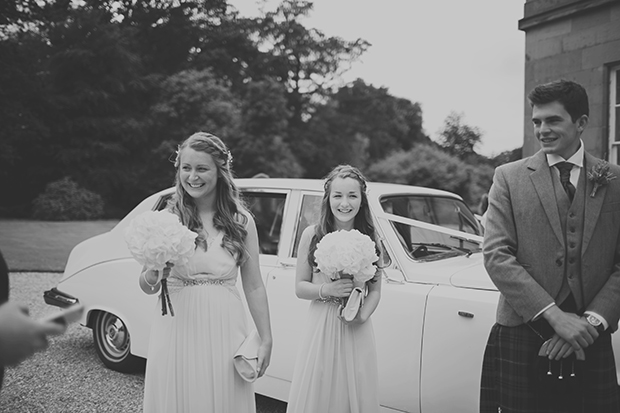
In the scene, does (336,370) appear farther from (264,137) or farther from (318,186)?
(264,137)

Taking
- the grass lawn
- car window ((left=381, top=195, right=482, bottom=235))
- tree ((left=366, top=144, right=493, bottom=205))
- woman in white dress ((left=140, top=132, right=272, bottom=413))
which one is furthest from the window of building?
tree ((left=366, top=144, right=493, bottom=205))

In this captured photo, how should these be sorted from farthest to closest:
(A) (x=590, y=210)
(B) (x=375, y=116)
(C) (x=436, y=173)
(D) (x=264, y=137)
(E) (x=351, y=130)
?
1. (B) (x=375, y=116)
2. (E) (x=351, y=130)
3. (C) (x=436, y=173)
4. (D) (x=264, y=137)
5. (A) (x=590, y=210)

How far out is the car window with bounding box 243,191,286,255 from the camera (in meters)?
4.80

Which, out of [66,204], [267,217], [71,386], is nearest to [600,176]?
[267,217]

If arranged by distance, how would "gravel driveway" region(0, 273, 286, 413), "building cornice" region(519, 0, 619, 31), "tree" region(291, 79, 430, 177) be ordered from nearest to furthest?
1. "gravel driveway" region(0, 273, 286, 413)
2. "building cornice" region(519, 0, 619, 31)
3. "tree" region(291, 79, 430, 177)

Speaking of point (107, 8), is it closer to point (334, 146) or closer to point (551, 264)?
point (334, 146)

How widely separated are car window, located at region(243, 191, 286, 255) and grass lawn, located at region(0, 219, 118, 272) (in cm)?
826

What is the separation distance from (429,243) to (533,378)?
1.73 meters

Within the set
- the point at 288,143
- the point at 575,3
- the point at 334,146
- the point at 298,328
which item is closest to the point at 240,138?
the point at 288,143

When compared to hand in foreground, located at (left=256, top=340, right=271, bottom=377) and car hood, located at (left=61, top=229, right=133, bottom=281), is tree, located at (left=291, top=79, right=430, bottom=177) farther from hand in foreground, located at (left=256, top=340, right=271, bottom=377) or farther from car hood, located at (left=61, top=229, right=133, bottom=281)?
hand in foreground, located at (left=256, top=340, right=271, bottom=377)

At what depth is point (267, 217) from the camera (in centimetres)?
508

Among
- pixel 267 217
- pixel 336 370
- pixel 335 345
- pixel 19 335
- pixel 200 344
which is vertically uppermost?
pixel 267 217

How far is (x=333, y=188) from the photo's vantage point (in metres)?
3.19

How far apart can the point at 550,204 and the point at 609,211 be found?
282 millimetres
